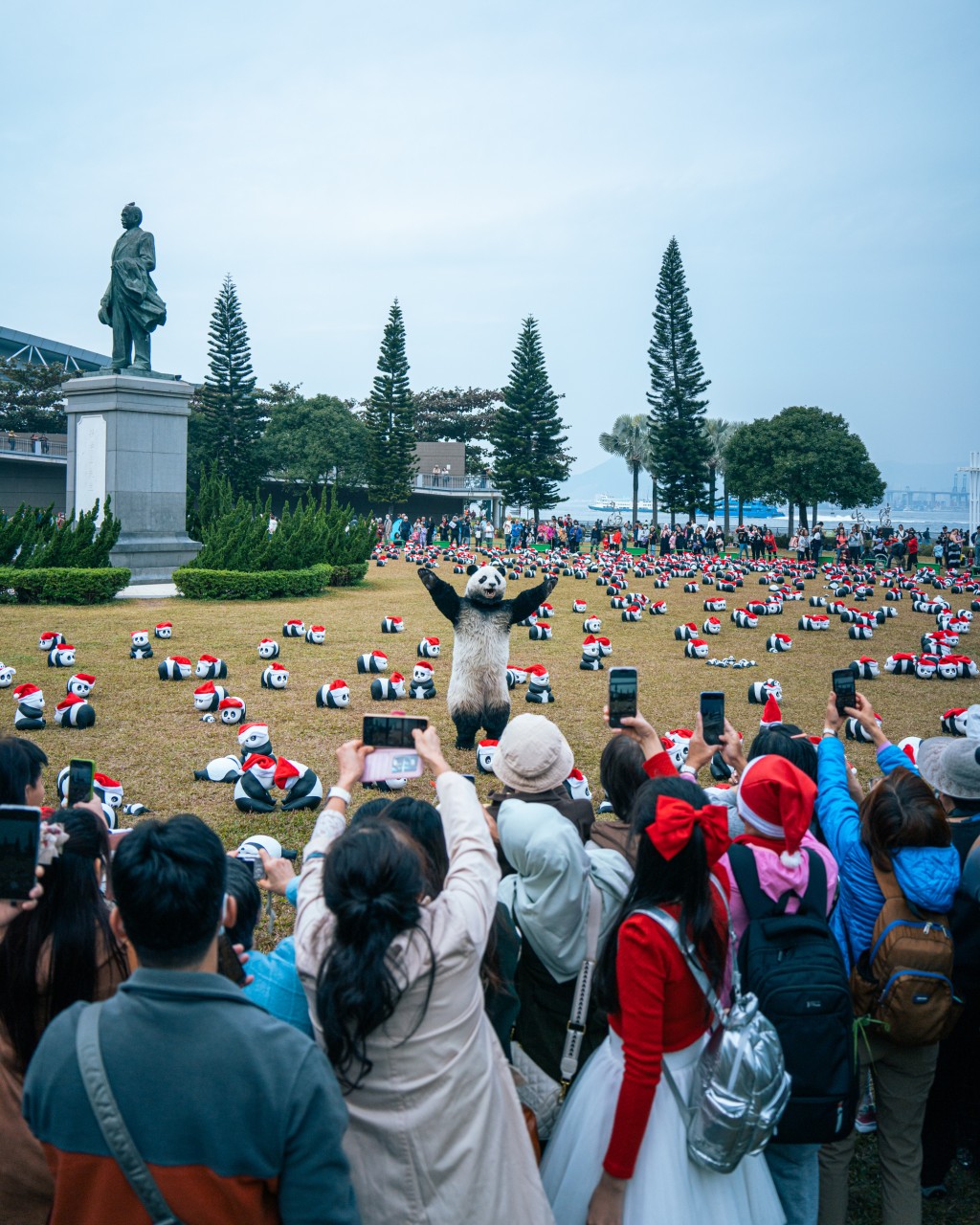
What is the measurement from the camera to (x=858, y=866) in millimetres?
2906

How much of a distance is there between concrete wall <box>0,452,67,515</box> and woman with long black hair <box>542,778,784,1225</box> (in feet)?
136

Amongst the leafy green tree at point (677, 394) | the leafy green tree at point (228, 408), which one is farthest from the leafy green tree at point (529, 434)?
the leafy green tree at point (228, 408)

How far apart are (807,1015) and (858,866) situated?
0.69m

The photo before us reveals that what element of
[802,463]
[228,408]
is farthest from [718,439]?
[228,408]

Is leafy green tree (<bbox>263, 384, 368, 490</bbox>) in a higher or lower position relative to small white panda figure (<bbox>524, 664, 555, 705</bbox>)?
higher

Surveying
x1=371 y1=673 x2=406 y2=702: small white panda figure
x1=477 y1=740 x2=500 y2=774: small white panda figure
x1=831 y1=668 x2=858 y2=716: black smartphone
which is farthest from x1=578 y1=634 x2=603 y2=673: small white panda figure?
x1=831 y1=668 x2=858 y2=716: black smartphone

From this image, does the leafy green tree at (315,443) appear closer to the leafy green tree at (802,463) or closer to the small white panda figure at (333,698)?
the leafy green tree at (802,463)

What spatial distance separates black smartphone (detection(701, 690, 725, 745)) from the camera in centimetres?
356

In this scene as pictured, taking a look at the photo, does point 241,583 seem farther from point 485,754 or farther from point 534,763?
point 534,763

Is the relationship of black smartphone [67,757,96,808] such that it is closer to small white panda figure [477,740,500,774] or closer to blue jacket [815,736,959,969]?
blue jacket [815,736,959,969]

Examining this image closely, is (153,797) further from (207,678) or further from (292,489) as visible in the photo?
(292,489)

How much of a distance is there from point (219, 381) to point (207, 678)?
33.0 m

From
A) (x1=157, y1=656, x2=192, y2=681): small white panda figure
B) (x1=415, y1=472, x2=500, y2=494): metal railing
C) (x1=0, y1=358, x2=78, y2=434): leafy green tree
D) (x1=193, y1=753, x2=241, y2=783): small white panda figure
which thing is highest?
(x1=0, y1=358, x2=78, y2=434): leafy green tree

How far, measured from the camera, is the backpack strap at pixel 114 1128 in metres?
1.50
